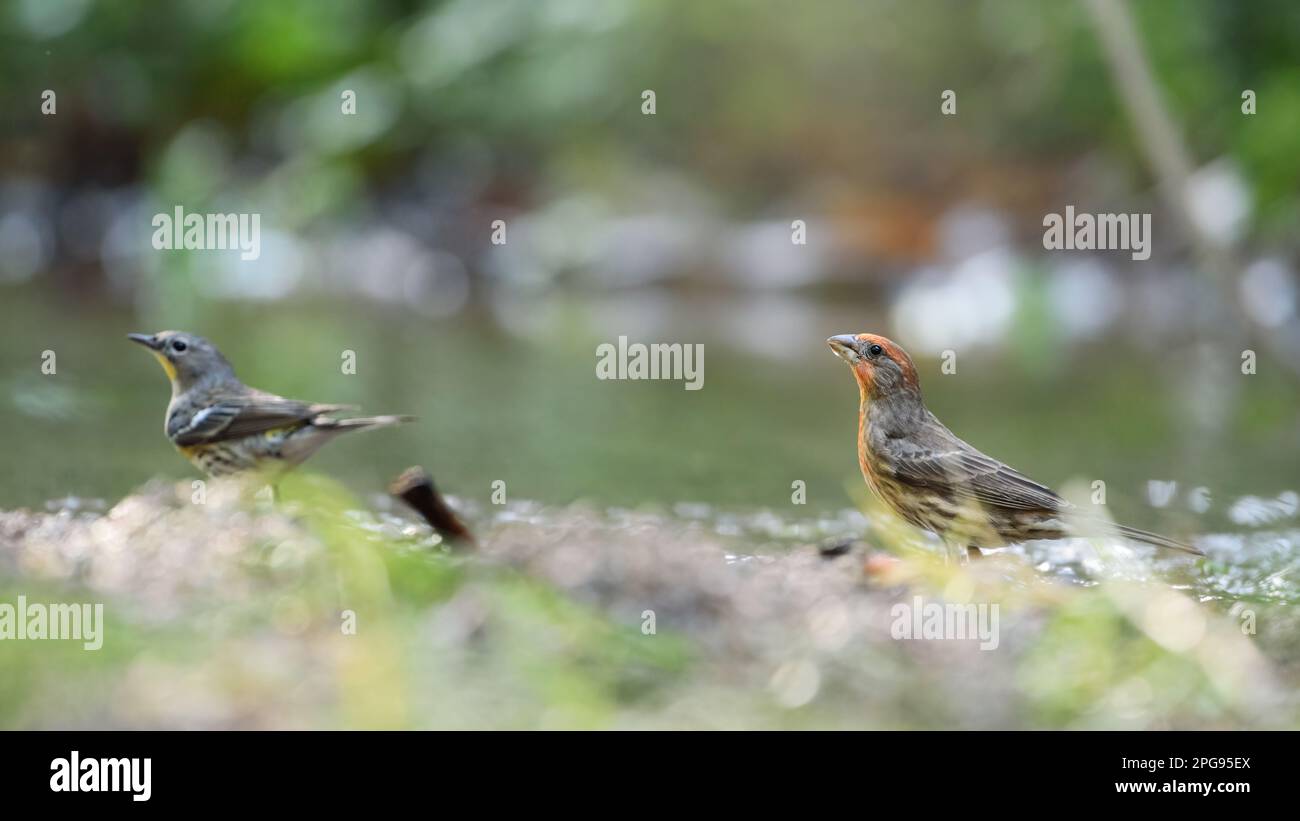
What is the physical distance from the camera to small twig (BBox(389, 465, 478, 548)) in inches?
146

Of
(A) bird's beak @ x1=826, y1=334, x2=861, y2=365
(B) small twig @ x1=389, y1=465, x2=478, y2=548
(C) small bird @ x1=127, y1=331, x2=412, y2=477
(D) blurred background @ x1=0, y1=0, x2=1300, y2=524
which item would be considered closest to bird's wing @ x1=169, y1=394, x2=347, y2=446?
(C) small bird @ x1=127, y1=331, x2=412, y2=477

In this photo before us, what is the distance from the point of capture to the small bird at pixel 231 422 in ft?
16.0

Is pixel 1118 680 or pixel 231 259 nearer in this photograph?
pixel 1118 680

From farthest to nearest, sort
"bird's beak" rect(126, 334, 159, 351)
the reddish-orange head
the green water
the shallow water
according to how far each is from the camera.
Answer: the green water
the shallow water
"bird's beak" rect(126, 334, 159, 351)
the reddish-orange head

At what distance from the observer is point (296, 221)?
64.5 feet

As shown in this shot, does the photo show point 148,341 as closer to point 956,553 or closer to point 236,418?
point 236,418

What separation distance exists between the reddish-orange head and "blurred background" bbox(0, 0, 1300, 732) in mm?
1455

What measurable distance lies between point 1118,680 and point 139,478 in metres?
4.11

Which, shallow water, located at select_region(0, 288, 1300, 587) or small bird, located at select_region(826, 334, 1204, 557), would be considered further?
shallow water, located at select_region(0, 288, 1300, 587)

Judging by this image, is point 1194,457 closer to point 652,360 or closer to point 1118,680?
point 1118,680

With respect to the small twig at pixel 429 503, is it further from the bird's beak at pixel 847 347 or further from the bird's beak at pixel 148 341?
the bird's beak at pixel 148 341

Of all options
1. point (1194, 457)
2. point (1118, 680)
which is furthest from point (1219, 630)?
point (1194, 457)

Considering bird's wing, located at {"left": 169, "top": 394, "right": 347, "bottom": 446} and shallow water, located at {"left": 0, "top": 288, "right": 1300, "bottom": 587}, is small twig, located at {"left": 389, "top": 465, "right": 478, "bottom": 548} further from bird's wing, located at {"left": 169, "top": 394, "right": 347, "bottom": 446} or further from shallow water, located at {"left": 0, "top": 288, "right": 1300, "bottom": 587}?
shallow water, located at {"left": 0, "top": 288, "right": 1300, "bottom": 587}

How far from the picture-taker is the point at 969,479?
169 inches
